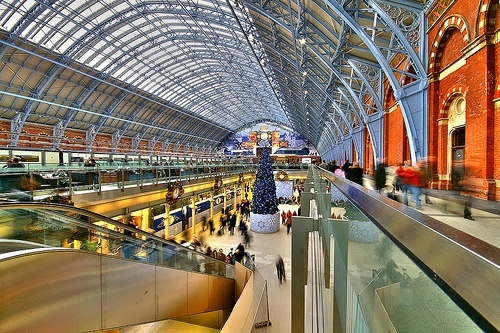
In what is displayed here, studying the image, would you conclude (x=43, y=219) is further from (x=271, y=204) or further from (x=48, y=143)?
(x=48, y=143)

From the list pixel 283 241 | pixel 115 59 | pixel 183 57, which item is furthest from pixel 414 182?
pixel 183 57

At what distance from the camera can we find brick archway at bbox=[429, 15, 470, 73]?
8.32 m

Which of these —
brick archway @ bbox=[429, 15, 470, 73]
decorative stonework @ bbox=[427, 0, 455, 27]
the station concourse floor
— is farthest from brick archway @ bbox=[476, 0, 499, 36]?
the station concourse floor

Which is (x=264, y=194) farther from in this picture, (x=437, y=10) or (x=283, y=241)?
(x=437, y=10)

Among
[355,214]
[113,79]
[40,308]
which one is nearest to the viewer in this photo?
[355,214]

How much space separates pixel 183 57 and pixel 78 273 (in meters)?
35.6

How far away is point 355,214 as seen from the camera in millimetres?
1619

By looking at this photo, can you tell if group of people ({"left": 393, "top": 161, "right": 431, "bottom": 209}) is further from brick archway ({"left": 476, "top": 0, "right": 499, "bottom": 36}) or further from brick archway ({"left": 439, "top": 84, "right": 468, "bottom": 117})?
brick archway ({"left": 476, "top": 0, "right": 499, "bottom": 36})

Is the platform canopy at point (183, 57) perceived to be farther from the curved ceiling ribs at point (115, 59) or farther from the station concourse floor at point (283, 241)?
the station concourse floor at point (283, 241)

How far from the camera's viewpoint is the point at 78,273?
3.29 m

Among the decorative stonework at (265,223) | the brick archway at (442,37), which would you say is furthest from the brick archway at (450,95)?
the decorative stonework at (265,223)

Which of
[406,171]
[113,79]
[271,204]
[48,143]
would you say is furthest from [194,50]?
[406,171]

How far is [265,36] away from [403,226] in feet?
67.4

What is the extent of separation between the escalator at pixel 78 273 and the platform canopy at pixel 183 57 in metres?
10.1
